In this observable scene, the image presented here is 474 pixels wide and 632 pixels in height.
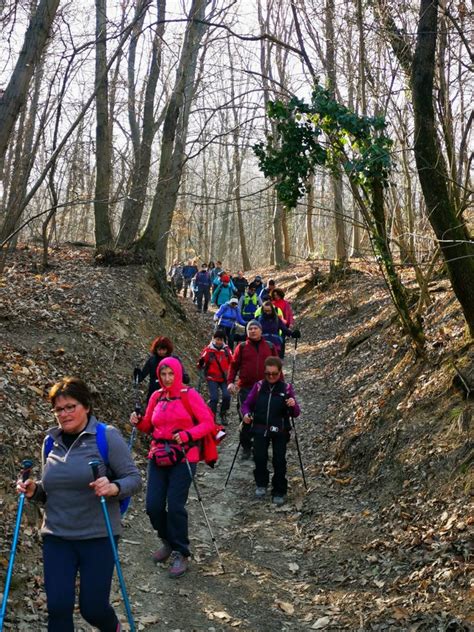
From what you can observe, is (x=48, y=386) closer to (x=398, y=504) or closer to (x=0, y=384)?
(x=0, y=384)

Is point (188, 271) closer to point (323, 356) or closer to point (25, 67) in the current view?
point (323, 356)

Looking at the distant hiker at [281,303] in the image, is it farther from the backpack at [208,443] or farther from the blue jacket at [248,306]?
the backpack at [208,443]

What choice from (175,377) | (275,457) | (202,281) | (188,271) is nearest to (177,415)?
(175,377)

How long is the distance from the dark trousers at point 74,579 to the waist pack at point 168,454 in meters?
1.88

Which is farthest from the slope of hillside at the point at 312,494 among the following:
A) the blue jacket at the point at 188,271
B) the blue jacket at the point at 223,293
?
the blue jacket at the point at 188,271

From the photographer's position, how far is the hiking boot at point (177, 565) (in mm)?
5695

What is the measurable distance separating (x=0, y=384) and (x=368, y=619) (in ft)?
16.6

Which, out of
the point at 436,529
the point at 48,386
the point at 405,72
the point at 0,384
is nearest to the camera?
the point at 436,529

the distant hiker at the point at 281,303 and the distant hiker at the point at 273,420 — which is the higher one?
the distant hiker at the point at 281,303

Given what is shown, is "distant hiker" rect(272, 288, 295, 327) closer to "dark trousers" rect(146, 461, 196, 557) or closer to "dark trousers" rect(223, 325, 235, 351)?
"dark trousers" rect(223, 325, 235, 351)

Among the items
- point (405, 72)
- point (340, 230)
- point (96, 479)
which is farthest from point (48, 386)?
point (340, 230)

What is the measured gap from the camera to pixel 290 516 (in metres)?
7.28

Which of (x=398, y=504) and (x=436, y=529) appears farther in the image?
(x=398, y=504)

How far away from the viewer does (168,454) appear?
566 centimetres
